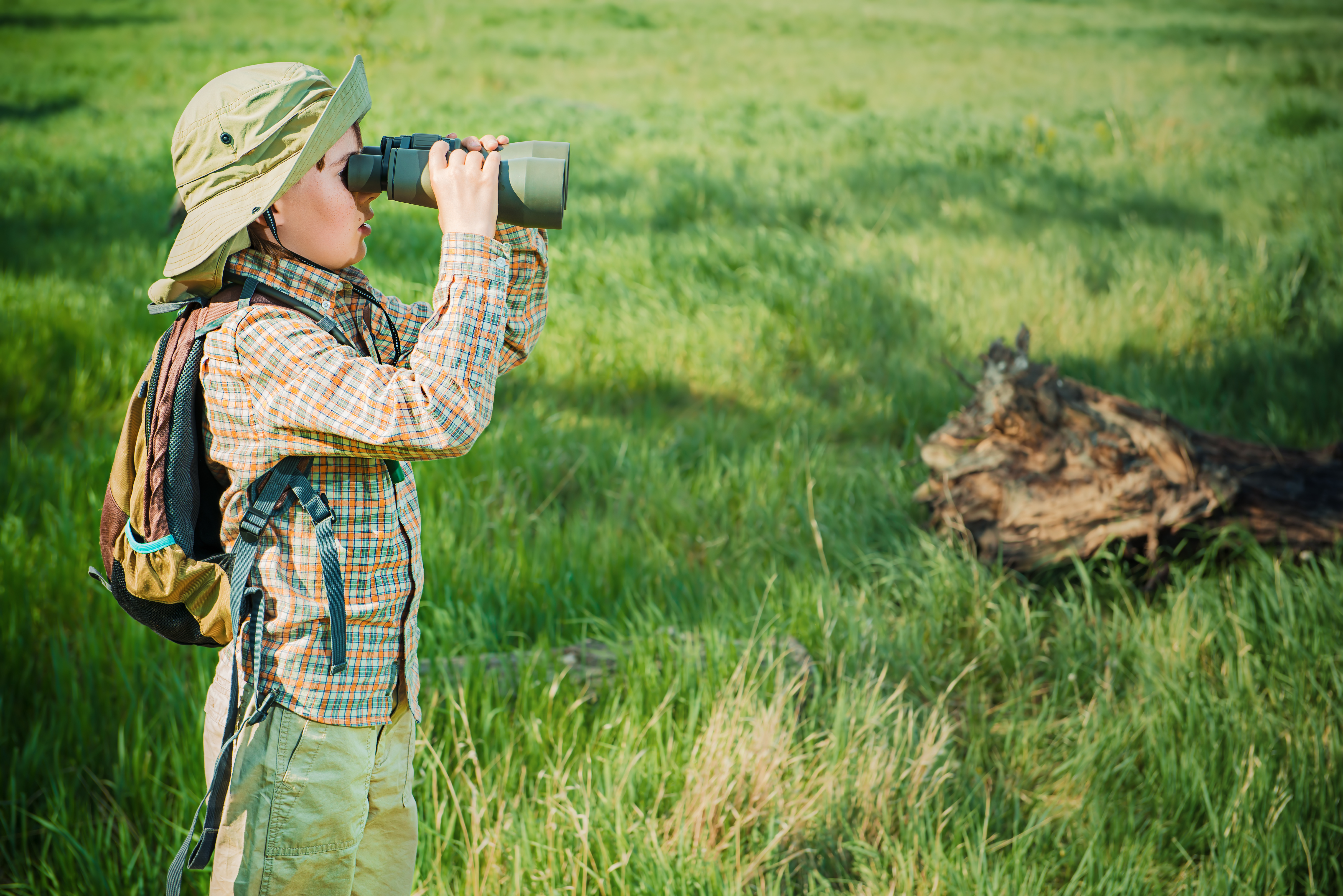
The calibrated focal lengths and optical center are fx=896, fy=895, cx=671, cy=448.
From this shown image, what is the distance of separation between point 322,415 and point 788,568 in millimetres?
2074

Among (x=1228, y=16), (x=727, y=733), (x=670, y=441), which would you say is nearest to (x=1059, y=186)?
(x=670, y=441)

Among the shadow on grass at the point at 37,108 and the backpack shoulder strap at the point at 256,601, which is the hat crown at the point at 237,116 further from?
the shadow on grass at the point at 37,108

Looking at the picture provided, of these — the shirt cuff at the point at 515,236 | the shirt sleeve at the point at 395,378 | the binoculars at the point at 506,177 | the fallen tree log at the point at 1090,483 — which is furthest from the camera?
the fallen tree log at the point at 1090,483

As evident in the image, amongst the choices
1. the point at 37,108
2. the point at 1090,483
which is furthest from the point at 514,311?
the point at 37,108

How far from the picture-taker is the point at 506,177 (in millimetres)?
1267

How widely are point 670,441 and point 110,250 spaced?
4405mm

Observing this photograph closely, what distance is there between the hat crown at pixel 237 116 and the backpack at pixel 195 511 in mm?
172

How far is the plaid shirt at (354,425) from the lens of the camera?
116cm

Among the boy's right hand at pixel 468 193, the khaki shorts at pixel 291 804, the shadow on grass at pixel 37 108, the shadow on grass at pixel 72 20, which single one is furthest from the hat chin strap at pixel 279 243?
the shadow on grass at pixel 72 20

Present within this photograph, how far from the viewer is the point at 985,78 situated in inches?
584

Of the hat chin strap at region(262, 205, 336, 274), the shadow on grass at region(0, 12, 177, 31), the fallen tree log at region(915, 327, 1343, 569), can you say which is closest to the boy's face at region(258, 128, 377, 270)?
the hat chin strap at region(262, 205, 336, 274)

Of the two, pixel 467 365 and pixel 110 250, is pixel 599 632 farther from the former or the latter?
pixel 110 250

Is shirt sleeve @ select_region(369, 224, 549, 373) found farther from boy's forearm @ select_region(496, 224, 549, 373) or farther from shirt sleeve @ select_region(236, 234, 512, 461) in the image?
shirt sleeve @ select_region(236, 234, 512, 461)

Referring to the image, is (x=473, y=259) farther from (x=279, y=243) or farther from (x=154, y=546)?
(x=154, y=546)
